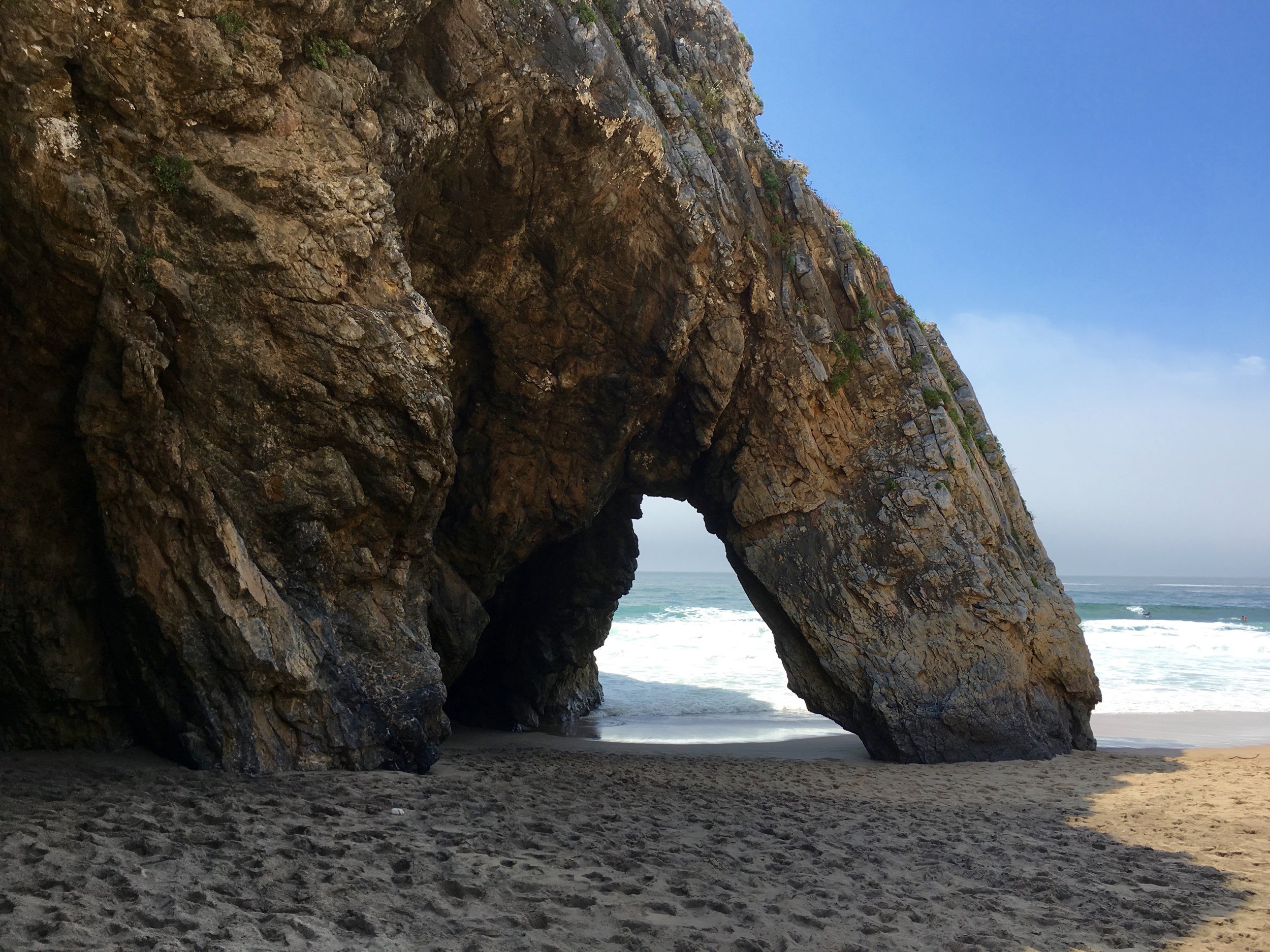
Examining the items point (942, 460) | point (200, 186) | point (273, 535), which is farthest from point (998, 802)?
point (200, 186)

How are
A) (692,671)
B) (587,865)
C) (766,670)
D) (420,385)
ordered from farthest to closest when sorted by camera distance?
(692,671) < (766,670) < (420,385) < (587,865)

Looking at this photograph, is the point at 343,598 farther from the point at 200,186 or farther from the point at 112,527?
the point at 200,186

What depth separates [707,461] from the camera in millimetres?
13203

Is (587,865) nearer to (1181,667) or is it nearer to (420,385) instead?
(420,385)

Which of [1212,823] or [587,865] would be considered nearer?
[587,865]

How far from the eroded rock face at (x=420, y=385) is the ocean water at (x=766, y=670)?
4210mm

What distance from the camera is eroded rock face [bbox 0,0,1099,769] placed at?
6.92 metres

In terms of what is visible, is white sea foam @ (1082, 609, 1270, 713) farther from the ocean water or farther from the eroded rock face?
the eroded rock face

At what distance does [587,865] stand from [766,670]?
18.1 metres

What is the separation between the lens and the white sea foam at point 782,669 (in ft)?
58.7

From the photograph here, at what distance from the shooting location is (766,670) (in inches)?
916

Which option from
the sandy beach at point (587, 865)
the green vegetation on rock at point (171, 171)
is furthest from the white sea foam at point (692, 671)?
the green vegetation on rock at point (171, 171)

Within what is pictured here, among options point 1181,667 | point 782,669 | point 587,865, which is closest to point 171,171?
point 587,865

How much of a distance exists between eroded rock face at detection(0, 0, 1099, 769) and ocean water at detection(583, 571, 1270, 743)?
421 centimetres
